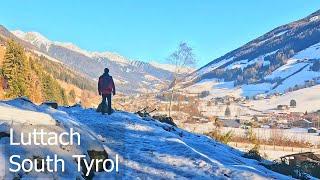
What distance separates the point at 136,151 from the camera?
1673 cm

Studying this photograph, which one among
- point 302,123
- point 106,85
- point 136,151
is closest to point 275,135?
point 106,85

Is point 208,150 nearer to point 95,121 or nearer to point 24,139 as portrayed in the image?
point 95,121

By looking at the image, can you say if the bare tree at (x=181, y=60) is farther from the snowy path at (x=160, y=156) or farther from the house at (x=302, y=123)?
the house at (x=302, y=123)

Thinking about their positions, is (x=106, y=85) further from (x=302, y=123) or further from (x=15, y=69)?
(x=302, y=123)

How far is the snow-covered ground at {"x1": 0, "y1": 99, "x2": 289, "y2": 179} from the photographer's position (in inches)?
519

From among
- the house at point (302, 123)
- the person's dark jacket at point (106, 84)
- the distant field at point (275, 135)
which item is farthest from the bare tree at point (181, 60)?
the house at point (302, 123)

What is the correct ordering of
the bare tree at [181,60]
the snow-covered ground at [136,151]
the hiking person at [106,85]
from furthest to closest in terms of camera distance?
the bare tree at [181,60] → the hiking person at [106,85] → the snow-covered ground at [136,151]

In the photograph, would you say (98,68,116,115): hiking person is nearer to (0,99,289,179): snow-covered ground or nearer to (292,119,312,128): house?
(0,99,289,179): snow-covered ground

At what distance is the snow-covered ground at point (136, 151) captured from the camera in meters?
13.2

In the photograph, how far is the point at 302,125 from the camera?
573 feet

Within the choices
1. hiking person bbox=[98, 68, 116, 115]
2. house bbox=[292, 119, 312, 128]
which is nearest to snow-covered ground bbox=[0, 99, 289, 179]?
hiking person bbox=[98, 68, 116, 115]

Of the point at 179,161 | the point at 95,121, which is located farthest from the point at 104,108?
the point at 179,161

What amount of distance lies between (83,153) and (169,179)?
265 centimetres

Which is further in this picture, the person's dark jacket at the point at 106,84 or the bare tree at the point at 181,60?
the bare tree at the point at 181,60
